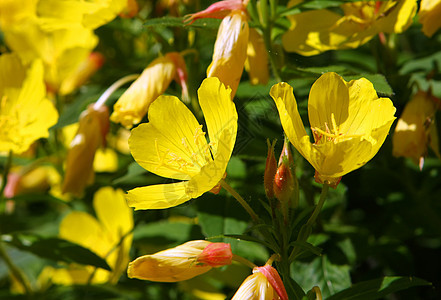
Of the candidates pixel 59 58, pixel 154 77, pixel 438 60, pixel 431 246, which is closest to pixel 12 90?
pixel 59 58

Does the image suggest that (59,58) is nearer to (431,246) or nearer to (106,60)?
(106,60)

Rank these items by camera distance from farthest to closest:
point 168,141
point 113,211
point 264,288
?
point 113,211 < point 168,141 < point 264,288

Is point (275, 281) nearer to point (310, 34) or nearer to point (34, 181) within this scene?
point (310, 34)

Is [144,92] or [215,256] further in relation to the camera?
[144,92]

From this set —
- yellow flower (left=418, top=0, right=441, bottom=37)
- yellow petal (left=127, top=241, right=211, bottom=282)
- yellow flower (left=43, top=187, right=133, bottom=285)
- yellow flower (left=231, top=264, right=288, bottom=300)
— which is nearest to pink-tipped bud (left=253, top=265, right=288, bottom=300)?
yellow flower (left=231, top=264, right=288, bottom=300)

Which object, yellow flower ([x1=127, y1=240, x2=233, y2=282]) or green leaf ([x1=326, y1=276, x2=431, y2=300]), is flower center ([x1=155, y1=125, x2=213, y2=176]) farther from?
green leaf ([x1=326, y1=276, x2=431, y2=300])

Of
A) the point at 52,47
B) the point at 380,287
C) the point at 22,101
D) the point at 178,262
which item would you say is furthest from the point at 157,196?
the point at 52,47

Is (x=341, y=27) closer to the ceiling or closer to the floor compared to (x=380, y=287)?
closer to the ceiling
